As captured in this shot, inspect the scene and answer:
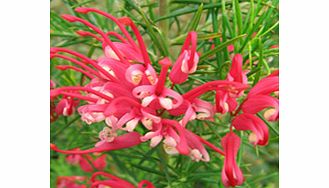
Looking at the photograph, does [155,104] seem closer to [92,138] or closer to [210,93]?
[210,93]

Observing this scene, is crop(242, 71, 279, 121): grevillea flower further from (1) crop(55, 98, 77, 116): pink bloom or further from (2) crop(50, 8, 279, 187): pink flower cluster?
(1) crop(55, 98, 77, 116): pink bloom

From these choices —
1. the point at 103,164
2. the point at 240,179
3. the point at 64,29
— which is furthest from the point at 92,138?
the point at 240,179

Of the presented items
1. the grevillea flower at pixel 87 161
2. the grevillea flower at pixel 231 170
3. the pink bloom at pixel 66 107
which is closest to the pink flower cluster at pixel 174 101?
the grevillea flower at pixel 231 170

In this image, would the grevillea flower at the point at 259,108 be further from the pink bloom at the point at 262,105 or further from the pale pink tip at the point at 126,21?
the pale pink tip at the point at 126,21

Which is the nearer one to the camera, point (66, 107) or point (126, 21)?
point (126, 21)

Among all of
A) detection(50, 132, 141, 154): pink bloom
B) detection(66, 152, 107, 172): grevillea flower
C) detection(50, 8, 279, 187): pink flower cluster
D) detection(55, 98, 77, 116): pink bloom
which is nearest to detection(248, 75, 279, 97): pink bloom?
detection(50, 8, 279, 187): pink flower cluster

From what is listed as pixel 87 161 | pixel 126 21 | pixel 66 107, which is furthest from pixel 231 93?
pixel 87 161

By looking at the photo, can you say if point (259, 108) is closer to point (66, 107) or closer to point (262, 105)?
point (262, 105)

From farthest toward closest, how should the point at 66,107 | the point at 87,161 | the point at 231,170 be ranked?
the point at 87,161 < the point at 66,107 < the point at 231,170

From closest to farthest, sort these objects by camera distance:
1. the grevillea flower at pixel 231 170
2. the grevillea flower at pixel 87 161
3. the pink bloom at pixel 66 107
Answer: the grevillea flower at pixel 231 170 → the pink bloom at pixel 66 107 → the grevillea flower at pixel 87 161

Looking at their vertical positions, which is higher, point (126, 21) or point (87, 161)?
point (126, 21)

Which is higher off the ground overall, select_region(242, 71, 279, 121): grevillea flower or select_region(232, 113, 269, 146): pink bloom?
select_region(242, 71, 279, 121): grevillea flower
